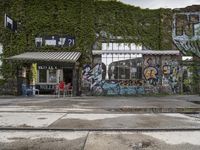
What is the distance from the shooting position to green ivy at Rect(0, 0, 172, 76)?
3103 centimetres

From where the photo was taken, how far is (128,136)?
9719 millimetres

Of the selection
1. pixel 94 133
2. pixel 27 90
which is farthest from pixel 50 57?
pixel 94 133

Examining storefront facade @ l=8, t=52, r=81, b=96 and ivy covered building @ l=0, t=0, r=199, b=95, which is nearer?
storefront facade @ l=8, t=52, r=81, b=96

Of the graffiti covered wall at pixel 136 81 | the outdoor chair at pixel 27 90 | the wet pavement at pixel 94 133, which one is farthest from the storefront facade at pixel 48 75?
the wet pavement at pixel 94 133

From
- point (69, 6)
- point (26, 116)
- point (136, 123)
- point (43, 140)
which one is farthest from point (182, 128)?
point (69, 6)

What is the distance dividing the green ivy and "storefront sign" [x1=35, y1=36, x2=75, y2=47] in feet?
1.04

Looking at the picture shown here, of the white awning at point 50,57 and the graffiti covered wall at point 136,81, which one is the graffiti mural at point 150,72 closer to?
the graffiti covered wall at point 136,81

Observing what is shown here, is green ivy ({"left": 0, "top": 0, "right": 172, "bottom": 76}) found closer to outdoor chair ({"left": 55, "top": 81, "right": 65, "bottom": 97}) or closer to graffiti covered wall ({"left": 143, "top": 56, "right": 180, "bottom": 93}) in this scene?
graffiti covered wall ({"left": 143, "top": 56, "right": 180, "bottom": 93})

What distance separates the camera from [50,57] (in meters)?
27.4

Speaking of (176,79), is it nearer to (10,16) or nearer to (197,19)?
(197,19)

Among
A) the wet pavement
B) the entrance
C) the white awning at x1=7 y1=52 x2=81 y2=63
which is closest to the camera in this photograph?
the wet pavement

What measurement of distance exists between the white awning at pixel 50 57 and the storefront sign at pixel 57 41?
1.12 metres

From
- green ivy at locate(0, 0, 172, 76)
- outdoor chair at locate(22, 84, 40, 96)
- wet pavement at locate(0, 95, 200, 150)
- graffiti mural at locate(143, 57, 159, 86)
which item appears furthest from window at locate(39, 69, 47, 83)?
wet pavement at locate(0, 95, 200, 150)

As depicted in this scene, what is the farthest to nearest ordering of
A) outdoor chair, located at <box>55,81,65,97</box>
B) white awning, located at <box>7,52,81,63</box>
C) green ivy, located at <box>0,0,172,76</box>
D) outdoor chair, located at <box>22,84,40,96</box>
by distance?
green ivy, located at <box>0,0,172,76</box> → outdoor chair, located at <box>22,84,40,96</box> → outdoor chair, located at <box>55,81,65,97</box> → white awning, located at <box>7,52,81,63</box>
